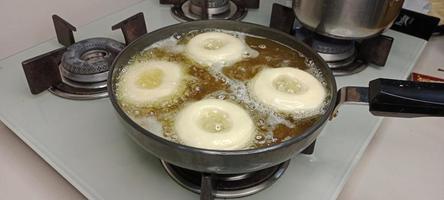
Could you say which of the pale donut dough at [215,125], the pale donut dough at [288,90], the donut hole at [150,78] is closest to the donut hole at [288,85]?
the pale donut dough at [288,90]

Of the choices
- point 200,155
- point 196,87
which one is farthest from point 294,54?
point 200,155

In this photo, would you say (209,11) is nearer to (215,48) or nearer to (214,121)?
(215,48)

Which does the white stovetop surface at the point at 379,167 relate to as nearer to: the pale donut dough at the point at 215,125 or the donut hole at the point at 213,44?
the pale donut dough at the point at 215,125

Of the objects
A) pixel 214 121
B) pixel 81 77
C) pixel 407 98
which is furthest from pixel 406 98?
pixel 81 77

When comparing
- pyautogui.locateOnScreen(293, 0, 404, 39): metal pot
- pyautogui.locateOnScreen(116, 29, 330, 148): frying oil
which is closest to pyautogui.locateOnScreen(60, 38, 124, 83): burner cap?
pyautogui.locateOnScreen(116, 29, 330, 148): frying oil

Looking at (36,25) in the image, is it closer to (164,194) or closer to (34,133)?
(34,133)

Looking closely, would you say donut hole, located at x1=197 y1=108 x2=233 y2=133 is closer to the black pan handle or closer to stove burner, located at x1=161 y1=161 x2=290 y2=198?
stove burner, located at x1=161 y1=161 x2=290 y2=198
